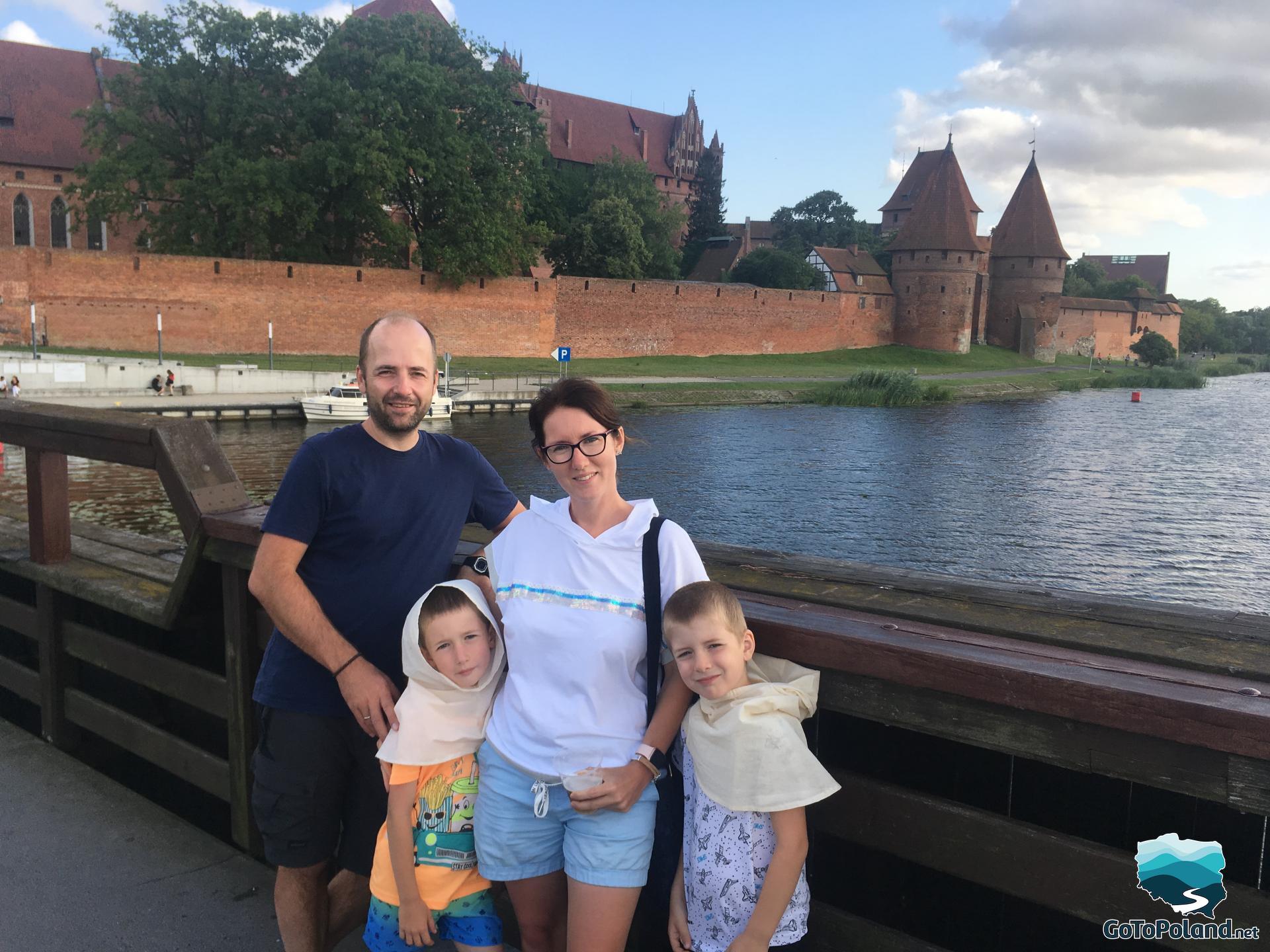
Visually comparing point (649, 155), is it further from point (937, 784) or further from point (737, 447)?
point (937, 784)

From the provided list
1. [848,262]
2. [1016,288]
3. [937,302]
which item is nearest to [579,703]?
[937,302]

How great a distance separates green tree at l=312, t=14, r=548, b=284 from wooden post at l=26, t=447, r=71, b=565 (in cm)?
3037

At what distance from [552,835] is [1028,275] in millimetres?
63475

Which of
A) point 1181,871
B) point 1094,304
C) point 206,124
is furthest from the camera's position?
point 1094,304

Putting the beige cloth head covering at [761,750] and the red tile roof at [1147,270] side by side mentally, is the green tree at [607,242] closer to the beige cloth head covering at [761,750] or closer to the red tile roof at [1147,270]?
the beige cloth head covering at [761,750]

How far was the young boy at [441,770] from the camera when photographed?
2.01 metres

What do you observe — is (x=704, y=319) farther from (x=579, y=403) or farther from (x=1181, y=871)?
(x=1181, y=871)

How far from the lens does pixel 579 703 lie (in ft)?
6.14

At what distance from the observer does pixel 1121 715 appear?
1.45 meters

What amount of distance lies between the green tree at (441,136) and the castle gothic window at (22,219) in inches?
547

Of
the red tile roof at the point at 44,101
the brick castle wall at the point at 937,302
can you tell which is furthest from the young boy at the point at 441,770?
the brick castle wall at the point at 937,302

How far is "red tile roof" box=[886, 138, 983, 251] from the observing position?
5638cm

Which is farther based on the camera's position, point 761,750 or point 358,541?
point 358,541

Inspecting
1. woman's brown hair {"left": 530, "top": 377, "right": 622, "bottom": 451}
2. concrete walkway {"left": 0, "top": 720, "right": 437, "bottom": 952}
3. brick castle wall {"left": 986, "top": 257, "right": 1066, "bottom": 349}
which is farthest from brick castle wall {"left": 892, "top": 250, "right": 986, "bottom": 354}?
woman's brown hair {"left": 530, "top": 377, "right": 622, "bottom": 451}
